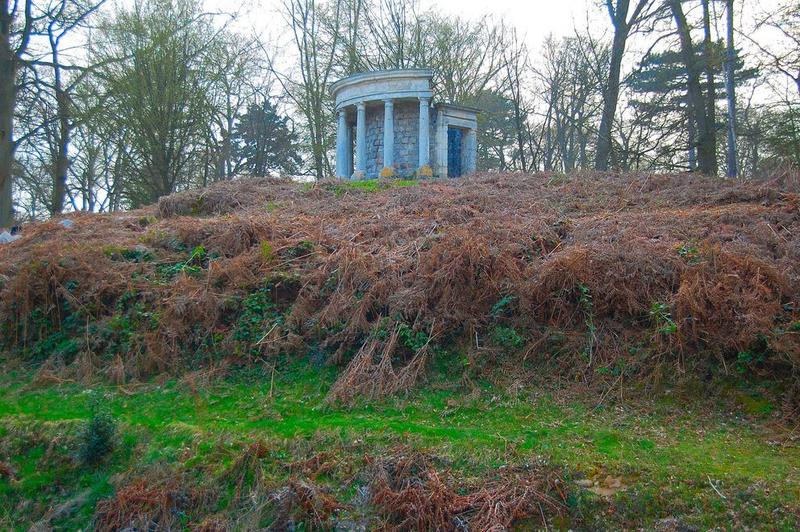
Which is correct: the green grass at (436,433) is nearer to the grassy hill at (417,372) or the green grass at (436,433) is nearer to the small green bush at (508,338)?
the grassy hill at (417,372)

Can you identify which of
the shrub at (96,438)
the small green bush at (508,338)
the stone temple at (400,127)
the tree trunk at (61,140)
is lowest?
the shrub at (96,438)

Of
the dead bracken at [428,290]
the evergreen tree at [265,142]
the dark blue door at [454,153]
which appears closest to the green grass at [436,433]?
the dead bracken at [428,290]

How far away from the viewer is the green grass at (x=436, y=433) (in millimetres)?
4402

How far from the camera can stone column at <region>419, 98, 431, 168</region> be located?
19047 millimetres

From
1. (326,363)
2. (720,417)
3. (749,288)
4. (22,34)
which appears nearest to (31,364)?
(326,363)

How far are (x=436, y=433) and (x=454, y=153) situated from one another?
16556 millimetres

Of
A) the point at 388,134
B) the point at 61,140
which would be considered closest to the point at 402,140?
the point at 388,134

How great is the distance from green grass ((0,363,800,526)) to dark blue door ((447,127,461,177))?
1485 centimetres

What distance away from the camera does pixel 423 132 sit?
62.5 feet

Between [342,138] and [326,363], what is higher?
[342,138]

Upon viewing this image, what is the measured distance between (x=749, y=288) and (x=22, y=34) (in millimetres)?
16192

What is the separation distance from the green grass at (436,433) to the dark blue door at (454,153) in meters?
14.9

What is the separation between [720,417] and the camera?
17.4 ft

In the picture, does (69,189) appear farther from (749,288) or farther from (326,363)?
(749,288)
